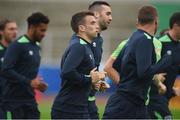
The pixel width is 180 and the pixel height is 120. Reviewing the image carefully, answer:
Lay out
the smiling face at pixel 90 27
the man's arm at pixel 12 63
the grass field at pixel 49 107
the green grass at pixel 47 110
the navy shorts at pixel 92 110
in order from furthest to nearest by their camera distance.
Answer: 1. the grass field at pixel 49 107
2. the green grass at pixel 47 110
3. the man's arm at pixel 12 63
4. the navy shorts at pixel 92 110
5. the smiling face at pixel 90 27

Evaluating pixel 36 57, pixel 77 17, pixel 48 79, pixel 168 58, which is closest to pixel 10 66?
pixel 36 57

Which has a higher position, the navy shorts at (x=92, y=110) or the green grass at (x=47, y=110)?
the navy shorts at (x=92, y=110)

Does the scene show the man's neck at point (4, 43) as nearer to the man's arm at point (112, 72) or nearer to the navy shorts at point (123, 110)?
the man's arm at point (112, 72)

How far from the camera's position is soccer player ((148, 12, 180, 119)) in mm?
12688

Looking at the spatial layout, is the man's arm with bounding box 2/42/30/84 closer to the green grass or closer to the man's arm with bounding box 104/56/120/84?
the man's arm with bounding box 104/56/120/84

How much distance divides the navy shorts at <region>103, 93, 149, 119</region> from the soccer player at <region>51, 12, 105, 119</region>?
327 millimetres

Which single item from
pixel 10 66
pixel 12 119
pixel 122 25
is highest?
pixel 10 66

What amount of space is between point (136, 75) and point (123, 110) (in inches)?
19.5

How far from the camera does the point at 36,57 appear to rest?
43.4ft

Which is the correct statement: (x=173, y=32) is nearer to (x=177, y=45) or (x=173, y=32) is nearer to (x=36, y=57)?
(x=177, y=45)

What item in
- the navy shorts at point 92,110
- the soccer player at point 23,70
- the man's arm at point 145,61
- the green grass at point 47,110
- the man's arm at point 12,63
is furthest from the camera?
the green grass at point 47,110

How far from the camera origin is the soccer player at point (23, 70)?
1304 centimetres

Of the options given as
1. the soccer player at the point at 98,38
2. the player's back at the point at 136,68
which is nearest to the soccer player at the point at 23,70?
the soccer player at the point at 98,38

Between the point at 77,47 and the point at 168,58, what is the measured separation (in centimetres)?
116
